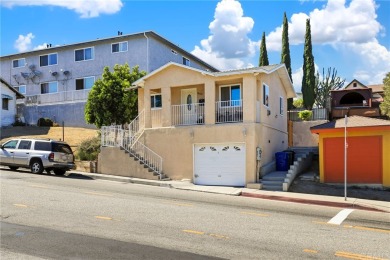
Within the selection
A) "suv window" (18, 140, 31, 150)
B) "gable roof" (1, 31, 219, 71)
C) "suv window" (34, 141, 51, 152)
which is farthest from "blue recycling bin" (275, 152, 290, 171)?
"gable roof" (1, 31, 219, 71)

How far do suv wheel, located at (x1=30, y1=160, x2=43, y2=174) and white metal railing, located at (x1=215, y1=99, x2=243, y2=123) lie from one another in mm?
9055

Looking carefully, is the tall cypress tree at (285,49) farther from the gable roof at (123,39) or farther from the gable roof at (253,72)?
the gable roof at (253,72)

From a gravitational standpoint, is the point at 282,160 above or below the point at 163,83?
below

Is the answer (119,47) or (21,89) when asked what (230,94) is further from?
(21,89)

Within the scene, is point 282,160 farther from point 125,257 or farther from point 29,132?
point 29,132

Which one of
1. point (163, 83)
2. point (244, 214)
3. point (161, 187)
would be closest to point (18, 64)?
point (163, 83)

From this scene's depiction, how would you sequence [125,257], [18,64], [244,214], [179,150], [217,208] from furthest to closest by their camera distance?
[18,64] < [179,150] < [217,208] < [244,214] < [125,257]

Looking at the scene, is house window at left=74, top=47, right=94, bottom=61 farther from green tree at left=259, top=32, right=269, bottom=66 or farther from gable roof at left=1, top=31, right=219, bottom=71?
green tree at left=259, top=32, right=269, bottom=66

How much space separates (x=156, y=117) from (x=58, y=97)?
850 inches

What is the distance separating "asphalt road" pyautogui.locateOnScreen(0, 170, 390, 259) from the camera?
6.94 m

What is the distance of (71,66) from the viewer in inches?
Result: 1564

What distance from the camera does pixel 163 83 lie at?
21453mm

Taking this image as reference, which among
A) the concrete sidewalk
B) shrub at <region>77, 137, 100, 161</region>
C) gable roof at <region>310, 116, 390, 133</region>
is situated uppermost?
gable roof at <region>310, 116, 390, 133</region>

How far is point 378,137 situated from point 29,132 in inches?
1089
